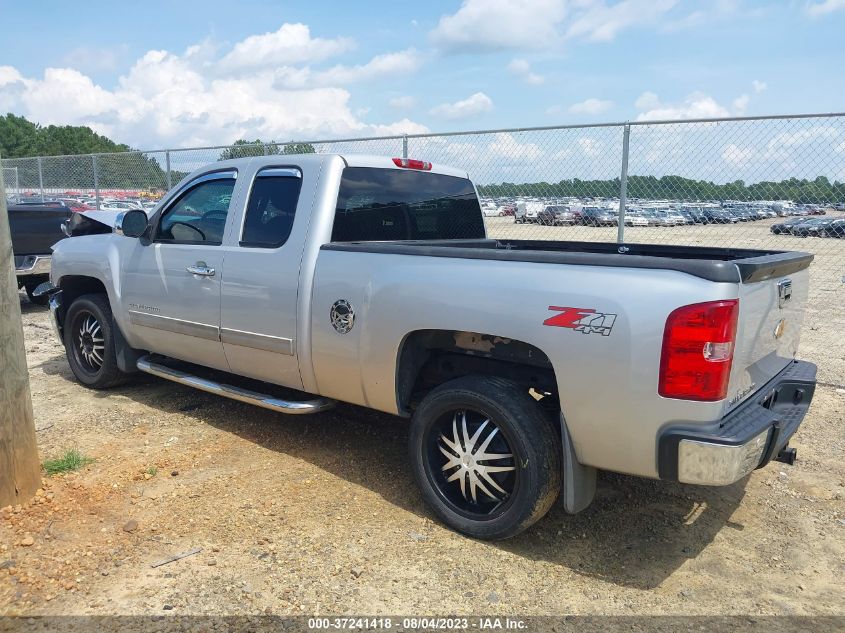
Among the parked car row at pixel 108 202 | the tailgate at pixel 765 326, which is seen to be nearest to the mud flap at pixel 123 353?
the tailgate at pixel 765 326

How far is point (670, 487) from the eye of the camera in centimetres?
414

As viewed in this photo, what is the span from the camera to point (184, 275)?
4.80m

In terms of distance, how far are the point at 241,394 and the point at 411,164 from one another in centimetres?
196

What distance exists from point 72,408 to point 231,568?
9.74 ft

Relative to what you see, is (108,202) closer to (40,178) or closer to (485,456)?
(40,178)

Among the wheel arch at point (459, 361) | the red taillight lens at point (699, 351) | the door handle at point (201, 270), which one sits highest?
the door handle at point (201, 270)

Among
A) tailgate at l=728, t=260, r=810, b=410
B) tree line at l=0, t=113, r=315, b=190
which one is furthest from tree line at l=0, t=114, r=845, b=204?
tailgate at l=728, t=260, r=810, b=410

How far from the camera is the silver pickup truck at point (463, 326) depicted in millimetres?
2793

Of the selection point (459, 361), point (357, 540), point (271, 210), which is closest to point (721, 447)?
point (459, 361)

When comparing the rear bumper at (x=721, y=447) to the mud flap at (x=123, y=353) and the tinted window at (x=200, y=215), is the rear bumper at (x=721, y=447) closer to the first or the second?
the tinted window at (x=200, y=215)

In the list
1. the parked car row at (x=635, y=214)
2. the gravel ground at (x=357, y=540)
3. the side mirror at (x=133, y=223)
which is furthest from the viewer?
the parked car row at (x=635, y=214)

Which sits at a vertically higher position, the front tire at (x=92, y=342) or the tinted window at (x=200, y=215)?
the tinted window at (x=200, y=215)

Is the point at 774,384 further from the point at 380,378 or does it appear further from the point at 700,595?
the point at 380,378

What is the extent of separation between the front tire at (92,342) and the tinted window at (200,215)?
103 cm
